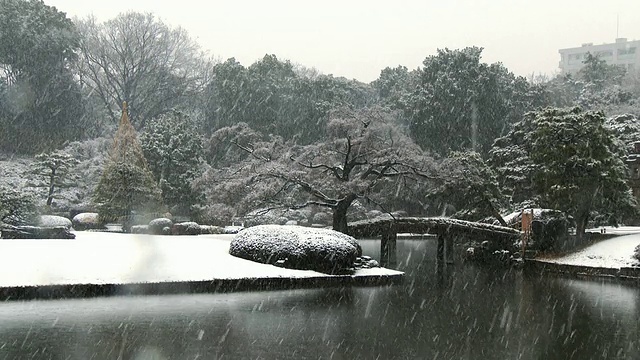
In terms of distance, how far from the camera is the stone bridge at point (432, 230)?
23.6 m

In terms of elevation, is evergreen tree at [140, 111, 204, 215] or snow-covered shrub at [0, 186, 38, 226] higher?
evergreen tree at [140, 111, 204, 215]

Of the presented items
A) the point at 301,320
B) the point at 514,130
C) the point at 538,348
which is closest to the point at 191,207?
the point at 514,130

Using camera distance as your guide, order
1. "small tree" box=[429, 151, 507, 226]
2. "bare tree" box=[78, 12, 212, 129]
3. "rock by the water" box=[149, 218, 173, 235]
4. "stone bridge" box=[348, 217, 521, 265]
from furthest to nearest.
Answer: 1. "bare tree" box=[78, 12, 212, 129]
2. "rock by the water" box=[149, 218, 173, 235]
3. "small tree" box=[429, 151, 507, 226]
4. "stone bridge" box=[348, 217, 521, 265]

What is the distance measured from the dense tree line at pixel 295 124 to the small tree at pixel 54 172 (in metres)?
0.35

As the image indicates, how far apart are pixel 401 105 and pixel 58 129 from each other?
934 inches

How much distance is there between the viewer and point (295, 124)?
44781mm

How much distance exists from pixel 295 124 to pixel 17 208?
24.4 metres

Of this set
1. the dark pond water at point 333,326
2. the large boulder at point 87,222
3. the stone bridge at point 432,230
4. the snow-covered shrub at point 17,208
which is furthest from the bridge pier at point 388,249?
the large boulder at point 87,222

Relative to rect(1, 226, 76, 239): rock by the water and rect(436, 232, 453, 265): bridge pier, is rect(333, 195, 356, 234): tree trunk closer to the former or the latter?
rect(436, 232, 453, 265): bridge pier

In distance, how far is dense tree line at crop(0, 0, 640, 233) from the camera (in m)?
23.7

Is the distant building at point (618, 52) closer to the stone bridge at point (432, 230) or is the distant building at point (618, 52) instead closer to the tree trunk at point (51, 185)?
the stone bridge at point (432, 230)

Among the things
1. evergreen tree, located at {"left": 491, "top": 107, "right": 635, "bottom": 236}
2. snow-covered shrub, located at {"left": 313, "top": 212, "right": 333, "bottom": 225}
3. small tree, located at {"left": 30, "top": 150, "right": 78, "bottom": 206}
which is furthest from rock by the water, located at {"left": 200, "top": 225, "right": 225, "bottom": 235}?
evergreen tree, located at {"left": 491, "top": 107, "right": 635, "bottom": 236}

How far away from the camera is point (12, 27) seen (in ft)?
141

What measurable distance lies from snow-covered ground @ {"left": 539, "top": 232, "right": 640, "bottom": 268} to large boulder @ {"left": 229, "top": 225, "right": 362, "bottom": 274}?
361 inches
